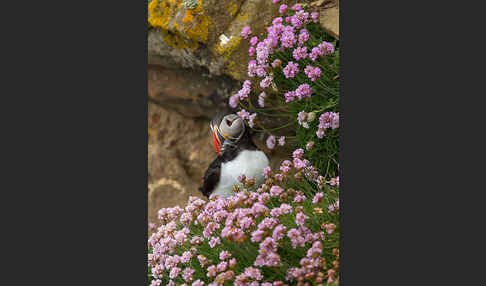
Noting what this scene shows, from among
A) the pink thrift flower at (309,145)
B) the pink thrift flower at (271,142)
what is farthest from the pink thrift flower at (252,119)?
the pink thrift flower at (309,145)

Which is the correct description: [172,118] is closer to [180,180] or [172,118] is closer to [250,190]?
[180,180]

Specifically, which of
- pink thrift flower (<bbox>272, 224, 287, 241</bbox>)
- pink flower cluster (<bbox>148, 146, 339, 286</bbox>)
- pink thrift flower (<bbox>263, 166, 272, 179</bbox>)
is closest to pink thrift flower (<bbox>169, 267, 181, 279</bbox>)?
pink flower cluster (<bbox>148, 146, 339, 286</bbox>)

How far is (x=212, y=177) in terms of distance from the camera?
4078 millimetres

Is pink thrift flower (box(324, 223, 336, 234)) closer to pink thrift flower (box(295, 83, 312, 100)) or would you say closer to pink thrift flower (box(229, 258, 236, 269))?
pink thrift flower (box(229, 258, 236, 269))

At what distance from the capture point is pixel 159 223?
441 cm

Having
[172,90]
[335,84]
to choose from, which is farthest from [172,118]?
[335,84]

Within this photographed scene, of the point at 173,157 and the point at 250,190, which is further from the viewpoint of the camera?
the point at 173,157

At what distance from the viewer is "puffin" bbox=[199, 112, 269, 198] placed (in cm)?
394

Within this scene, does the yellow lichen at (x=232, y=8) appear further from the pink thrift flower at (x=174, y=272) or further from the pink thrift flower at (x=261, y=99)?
the pink thrift flower at (x=174, y=272)

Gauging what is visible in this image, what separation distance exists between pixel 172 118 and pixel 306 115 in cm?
139

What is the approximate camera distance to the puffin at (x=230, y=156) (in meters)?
3.94

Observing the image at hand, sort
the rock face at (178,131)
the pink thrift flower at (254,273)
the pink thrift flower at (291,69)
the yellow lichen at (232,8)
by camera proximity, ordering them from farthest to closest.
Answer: the rock face at (178,131), the yellow lichen at (232,8), the pink thrift flower at (291,69), the pink thrift flower at (254,273)

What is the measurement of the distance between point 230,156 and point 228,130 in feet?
0.64

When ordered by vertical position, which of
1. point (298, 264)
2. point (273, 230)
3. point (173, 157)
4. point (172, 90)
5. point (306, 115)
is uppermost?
point (172, 90)
